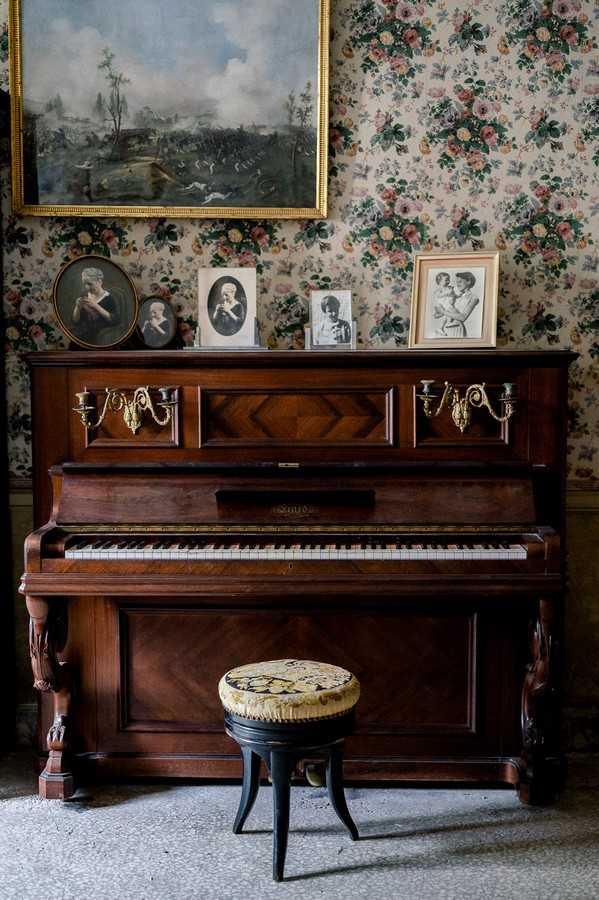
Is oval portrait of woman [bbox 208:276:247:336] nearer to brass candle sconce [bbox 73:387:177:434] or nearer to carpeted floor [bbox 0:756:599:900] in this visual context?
brass candle sconce [bbox 73:387:177:434]

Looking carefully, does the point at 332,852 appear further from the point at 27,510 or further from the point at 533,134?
the point at 533,134

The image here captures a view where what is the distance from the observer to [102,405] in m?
2.82

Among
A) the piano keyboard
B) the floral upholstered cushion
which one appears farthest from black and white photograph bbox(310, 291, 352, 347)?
the floral upholstered cushion

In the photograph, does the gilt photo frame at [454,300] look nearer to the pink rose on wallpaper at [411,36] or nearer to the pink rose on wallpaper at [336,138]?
the pink rose on wallpaper at [336,138]

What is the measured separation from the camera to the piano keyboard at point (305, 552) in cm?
253

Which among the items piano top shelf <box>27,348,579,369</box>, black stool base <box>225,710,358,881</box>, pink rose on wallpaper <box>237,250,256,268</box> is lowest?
black stool base <box>225,710,358,881</box>

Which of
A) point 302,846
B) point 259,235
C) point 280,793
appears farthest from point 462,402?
point 302,846

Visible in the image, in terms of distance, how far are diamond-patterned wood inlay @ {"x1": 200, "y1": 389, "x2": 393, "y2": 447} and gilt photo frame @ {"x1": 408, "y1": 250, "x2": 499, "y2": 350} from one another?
0.47 meters

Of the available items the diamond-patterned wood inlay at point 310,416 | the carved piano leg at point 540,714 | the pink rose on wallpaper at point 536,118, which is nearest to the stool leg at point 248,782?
the carved piano leg at point 540,714

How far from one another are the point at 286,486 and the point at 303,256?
1.01 metres

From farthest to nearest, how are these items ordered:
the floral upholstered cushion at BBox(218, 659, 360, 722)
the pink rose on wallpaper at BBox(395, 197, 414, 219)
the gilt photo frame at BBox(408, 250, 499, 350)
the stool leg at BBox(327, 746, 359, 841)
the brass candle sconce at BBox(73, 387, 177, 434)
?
the pink rose on wallpaper at BBox(395, 197, 414, 219), the gilt photo frame at BBox(408, 250, 499, 350), the brass candle sconce at BBox(73, 387, 177, 434), the stool leg at BBox(327, 746, 359, 841), the floral upholstered cushion at BBox(218, 659, 360, 722)

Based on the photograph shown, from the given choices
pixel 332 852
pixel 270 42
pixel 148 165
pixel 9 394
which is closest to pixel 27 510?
pixel 9 394

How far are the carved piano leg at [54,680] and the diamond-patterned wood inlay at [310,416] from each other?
737 millimetres

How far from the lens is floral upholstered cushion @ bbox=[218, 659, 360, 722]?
2.18 meters
